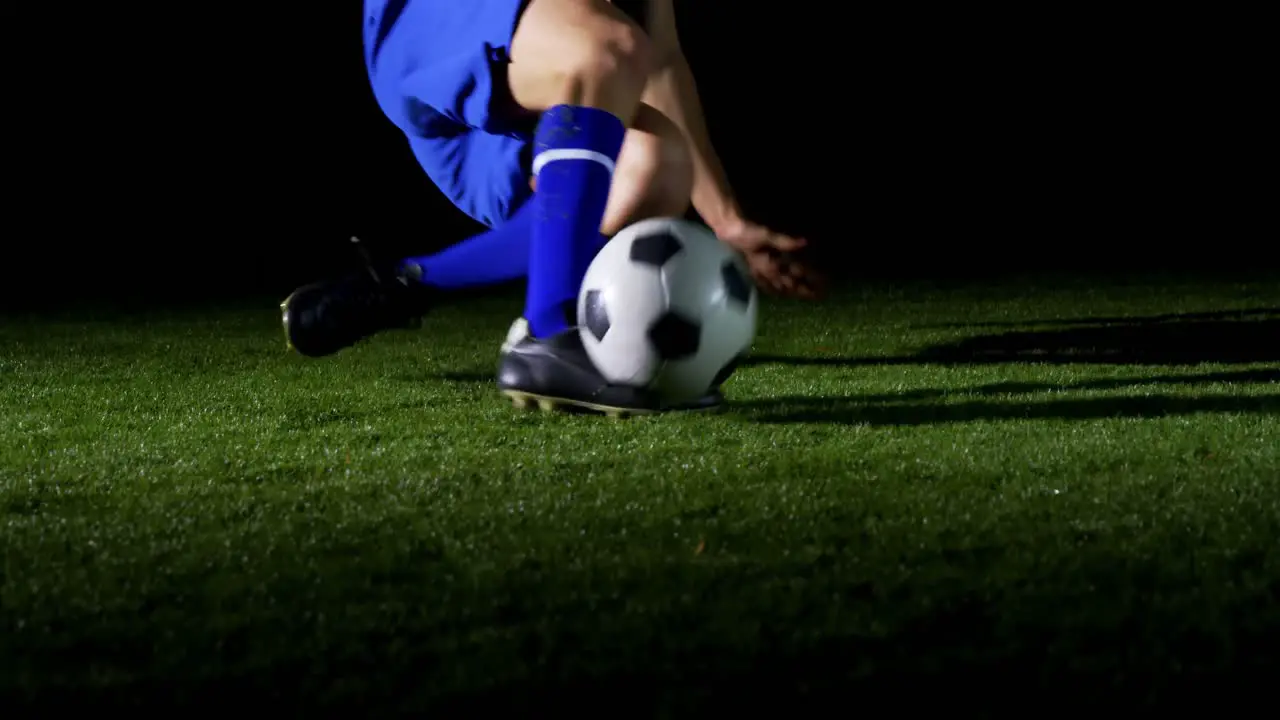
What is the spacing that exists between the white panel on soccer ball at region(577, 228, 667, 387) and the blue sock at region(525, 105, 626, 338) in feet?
0.31

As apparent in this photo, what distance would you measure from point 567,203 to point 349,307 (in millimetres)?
336

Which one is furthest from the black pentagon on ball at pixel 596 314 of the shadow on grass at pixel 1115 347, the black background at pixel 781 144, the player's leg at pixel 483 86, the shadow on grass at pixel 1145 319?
the black background at pixel 781 144

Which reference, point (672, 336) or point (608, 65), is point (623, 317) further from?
point (608, 65)

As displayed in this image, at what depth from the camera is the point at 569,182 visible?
2033mm

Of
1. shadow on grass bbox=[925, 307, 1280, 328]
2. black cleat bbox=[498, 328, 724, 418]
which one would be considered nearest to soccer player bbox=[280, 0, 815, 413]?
black cleat bbox=[498, 328, 724, 418]

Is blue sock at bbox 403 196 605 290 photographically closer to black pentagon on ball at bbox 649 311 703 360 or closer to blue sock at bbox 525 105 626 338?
blue sock at bbox 525 105 626 338

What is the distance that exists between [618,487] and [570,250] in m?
0.47

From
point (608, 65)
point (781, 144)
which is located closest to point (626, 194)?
point (608, 65)

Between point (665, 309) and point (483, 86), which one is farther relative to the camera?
point (483, 86)

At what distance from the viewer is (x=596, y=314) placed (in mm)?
1924

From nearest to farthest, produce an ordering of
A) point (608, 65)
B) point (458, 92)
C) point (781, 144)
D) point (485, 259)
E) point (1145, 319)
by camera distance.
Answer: point (608, 65) < point (458, 92) < point (485, 259) < point (1145, 319) < point (781, 144)

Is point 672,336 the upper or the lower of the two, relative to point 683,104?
lower

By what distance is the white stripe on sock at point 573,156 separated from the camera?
6.63 ft

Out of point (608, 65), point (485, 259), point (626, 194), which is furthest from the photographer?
point (626, 194)
